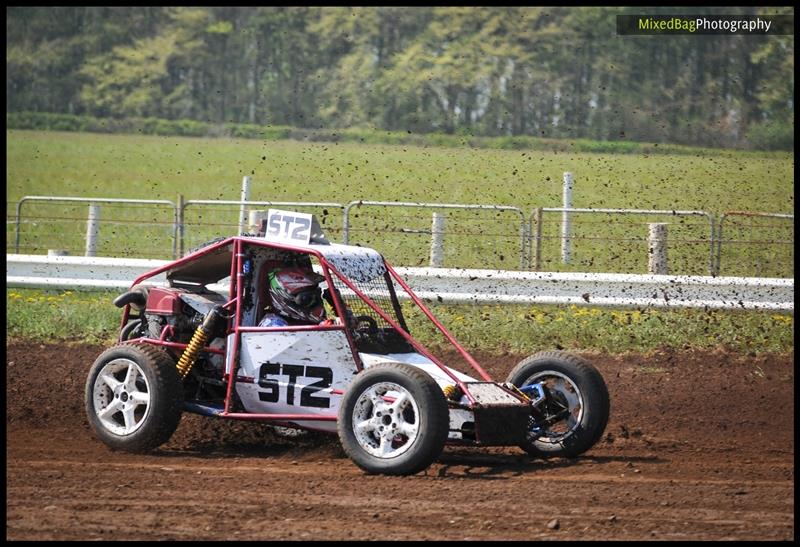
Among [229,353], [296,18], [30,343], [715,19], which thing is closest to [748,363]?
[229,353]

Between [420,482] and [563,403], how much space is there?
1602 mm

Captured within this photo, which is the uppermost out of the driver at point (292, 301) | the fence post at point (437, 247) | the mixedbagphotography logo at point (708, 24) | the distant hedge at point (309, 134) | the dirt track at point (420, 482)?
the mixedbagphotography logo at point (708, 24)

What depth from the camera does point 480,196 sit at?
18547mm

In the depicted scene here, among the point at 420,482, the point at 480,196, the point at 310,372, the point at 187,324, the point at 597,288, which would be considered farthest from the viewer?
the point at 480,196

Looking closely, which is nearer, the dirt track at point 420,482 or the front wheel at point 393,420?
the dirt track at point 420,482

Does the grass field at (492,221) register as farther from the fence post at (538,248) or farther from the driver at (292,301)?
the driver at (292,301)

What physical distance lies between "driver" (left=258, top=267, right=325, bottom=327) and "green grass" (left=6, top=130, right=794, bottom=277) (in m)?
4.28

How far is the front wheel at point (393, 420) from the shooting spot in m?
7.20

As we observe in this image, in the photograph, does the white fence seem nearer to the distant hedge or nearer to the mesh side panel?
the mesh side panel

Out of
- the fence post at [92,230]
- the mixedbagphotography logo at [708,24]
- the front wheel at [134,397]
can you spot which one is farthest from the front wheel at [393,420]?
the mixedbagphotography logo at [708,24]

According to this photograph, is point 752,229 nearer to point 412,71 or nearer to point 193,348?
point 193,348

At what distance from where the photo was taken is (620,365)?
1156 centimetres

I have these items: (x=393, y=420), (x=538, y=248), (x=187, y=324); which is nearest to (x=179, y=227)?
(x=538, y=248)

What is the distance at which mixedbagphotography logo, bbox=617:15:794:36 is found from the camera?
21.3m
